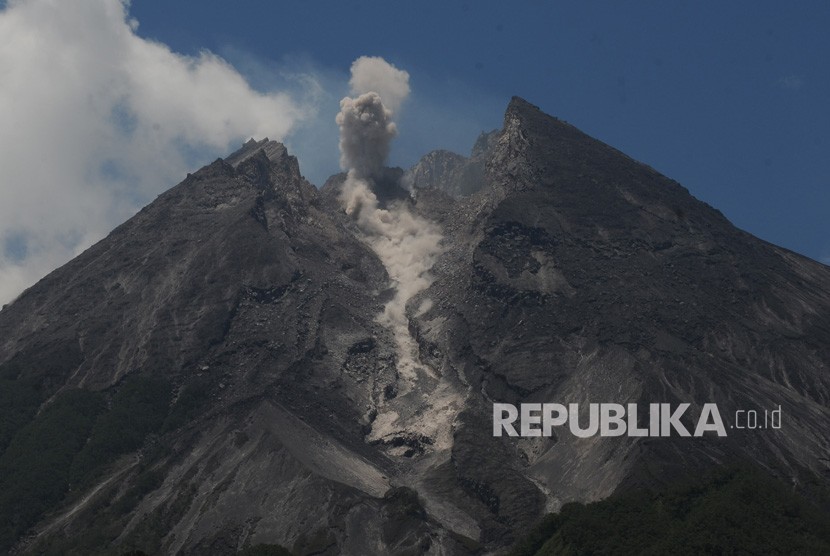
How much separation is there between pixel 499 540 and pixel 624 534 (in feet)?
89.0

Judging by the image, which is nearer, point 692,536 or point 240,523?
point 692,536

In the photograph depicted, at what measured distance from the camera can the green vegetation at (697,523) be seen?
157500 mm

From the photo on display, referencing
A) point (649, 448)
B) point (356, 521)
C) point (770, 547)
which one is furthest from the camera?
point (649, 448)

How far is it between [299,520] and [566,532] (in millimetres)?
41690

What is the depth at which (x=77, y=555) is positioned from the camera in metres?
180

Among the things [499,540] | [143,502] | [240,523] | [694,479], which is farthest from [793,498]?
[143,502]

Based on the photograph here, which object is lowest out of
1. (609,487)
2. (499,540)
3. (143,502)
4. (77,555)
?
(77,555)

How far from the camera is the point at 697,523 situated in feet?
531

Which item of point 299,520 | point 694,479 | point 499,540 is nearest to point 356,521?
point 299,520

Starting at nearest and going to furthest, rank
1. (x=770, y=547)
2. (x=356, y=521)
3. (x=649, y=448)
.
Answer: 1. (x=770, y=547)
2. (x=356, y=521)
3. (x=649, y=448)

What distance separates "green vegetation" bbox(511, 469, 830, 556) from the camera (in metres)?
158

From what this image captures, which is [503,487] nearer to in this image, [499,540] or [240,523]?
[499,540]

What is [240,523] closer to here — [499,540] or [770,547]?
[499,540]

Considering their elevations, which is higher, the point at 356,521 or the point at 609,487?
the point at 609,487
